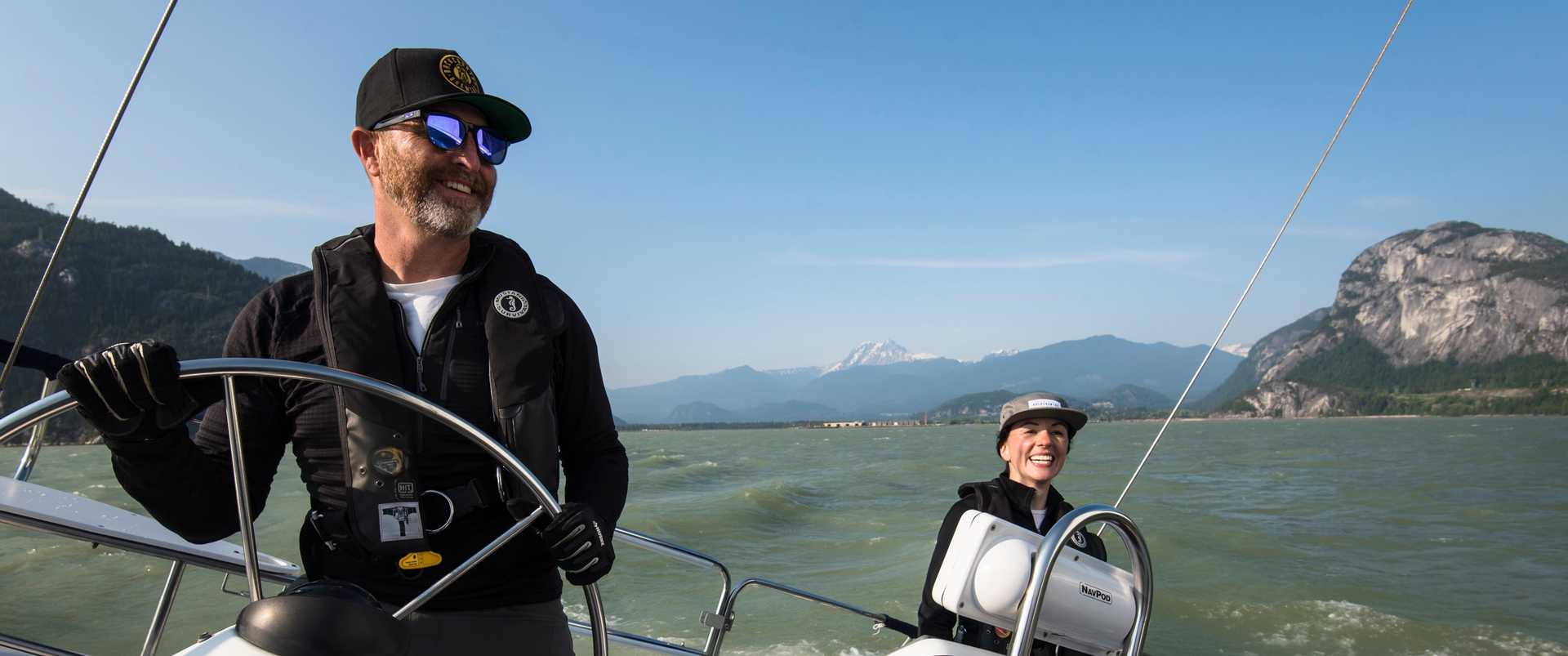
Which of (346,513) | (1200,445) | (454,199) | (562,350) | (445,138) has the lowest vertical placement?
(1200,445)

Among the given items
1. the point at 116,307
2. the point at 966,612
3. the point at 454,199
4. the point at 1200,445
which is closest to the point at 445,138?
the point at 454,199

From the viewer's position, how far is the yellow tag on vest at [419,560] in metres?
1.60

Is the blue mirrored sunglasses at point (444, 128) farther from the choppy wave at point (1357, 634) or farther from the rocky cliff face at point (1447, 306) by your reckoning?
the rocky cliff face at point (1447, 306)

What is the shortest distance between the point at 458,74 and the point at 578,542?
0.89 metres

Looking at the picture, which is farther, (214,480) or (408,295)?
(408,295)

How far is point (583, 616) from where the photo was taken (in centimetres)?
823

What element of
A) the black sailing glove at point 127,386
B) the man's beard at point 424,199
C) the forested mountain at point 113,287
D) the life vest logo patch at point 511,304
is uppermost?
the forested mountain at point 113,287

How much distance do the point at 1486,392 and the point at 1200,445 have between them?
308 feet

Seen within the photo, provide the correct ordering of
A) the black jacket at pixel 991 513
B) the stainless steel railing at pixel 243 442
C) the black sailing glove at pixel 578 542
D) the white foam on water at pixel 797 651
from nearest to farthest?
the stainless steel railing at pixel 243 442 → the black sailing glove at pixel 578 542 → the black jacket at pixel 991 513 → the white foam on water at pixel 797 651

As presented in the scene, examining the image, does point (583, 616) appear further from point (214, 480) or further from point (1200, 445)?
point (1200, 445)

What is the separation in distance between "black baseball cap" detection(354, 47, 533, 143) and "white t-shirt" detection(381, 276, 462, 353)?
12.1 inches

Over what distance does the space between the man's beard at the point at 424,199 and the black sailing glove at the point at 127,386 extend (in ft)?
1.73

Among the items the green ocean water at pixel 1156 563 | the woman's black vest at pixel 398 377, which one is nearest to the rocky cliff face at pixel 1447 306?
the green ocean water at pixel 1156 563

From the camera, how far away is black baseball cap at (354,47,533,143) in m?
1.72
